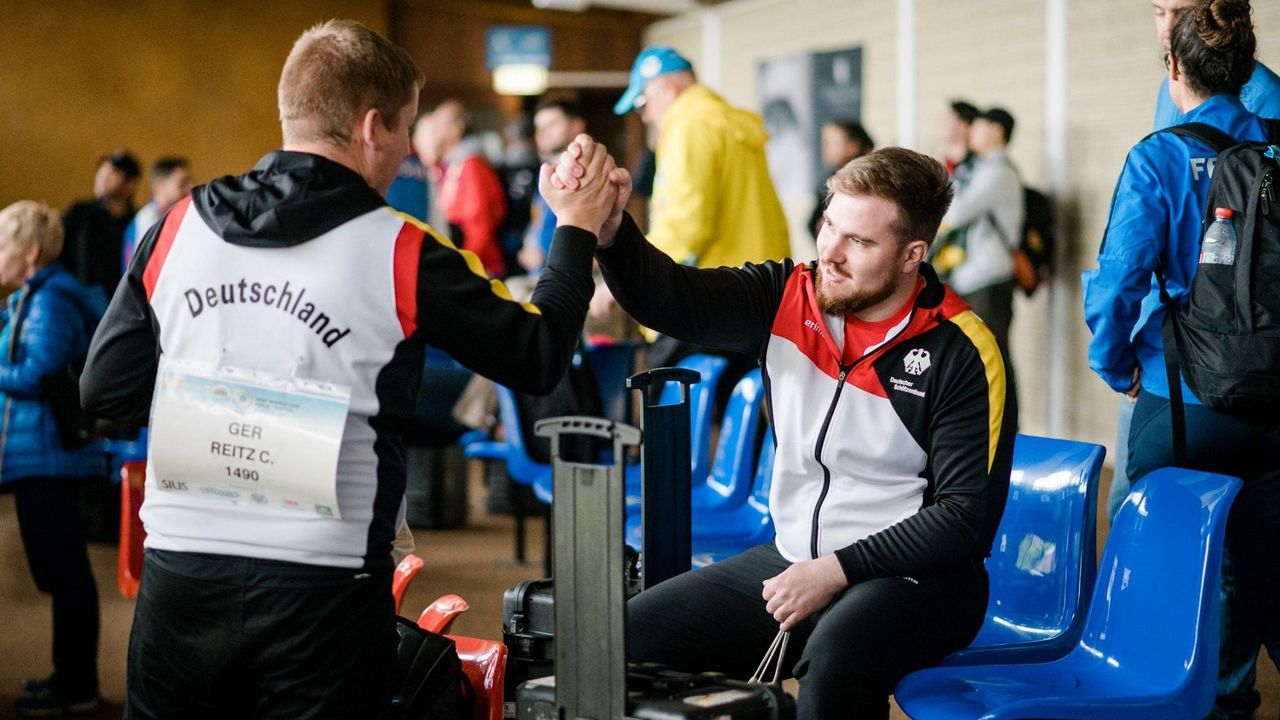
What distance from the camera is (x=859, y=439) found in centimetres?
196

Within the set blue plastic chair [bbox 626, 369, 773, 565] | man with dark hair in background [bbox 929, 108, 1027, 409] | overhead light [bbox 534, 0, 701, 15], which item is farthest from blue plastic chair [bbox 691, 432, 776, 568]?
overhead light [bbox 534, 0, 701, 15]

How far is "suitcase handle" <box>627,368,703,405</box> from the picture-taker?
214 centimetres

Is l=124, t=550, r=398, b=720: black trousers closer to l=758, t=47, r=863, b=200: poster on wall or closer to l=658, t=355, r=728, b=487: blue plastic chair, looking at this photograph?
l=658, t=355, r=728, b=487: blue plastic chair

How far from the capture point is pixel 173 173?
22.3ft

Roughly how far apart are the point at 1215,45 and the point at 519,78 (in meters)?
9.06

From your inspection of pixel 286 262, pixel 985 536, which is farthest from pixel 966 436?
pixel 286 262

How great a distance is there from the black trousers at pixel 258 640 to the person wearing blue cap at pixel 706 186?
7.93 ft

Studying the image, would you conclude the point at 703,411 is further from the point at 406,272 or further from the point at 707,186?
the point at 406,272

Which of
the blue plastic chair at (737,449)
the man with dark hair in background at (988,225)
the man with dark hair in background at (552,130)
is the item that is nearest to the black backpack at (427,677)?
the blue plastic chair at (737,449)

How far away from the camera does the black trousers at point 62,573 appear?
3.13 metres

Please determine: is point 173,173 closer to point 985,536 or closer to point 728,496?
point 728,496

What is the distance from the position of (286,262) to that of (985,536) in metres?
1.12

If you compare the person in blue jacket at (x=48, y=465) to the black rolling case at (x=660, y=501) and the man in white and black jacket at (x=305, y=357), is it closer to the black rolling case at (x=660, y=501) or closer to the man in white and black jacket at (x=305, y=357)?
the black rolling case at (x=660, y=501)

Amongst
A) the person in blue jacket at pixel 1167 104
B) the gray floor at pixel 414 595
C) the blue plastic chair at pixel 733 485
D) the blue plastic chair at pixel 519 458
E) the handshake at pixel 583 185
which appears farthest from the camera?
the blue plastic chair at pixel 519 458
